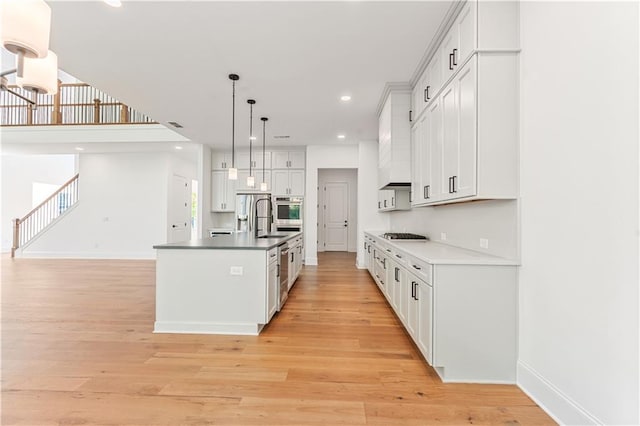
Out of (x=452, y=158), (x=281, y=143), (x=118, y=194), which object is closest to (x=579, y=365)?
(x=452, y=158)

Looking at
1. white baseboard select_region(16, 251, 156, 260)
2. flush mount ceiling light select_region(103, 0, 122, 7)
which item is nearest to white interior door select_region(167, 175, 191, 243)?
white baseboard select_region(16, 251, 156, 260)

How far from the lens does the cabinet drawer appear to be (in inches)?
80.6

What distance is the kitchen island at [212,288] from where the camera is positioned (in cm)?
280

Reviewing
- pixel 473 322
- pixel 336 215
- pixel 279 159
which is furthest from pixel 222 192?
pixel 473 322

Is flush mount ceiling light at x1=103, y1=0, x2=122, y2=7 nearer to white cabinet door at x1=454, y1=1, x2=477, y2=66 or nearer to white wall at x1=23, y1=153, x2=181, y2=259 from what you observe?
white cabinet door at x1=454, y1=1, x2=477, y2=66

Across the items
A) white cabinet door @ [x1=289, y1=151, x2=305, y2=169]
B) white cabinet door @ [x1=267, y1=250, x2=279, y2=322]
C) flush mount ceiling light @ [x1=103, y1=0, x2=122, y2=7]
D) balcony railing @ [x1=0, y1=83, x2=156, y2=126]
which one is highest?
balcony railing @ [x1=0, y1=83, x2=156, y2=126]

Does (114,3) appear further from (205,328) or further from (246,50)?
(205,328)

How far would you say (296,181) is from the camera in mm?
6844

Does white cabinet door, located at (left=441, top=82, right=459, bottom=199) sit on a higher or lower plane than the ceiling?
lower

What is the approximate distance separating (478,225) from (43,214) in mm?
10563

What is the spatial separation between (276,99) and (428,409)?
3876mm

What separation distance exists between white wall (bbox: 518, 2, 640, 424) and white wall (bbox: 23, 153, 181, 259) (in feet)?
25.9

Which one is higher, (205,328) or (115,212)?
(115,212)

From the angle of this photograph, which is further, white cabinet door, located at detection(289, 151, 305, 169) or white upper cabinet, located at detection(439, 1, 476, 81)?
white cabinet door, located at detection(289, 151, 305, 169)
